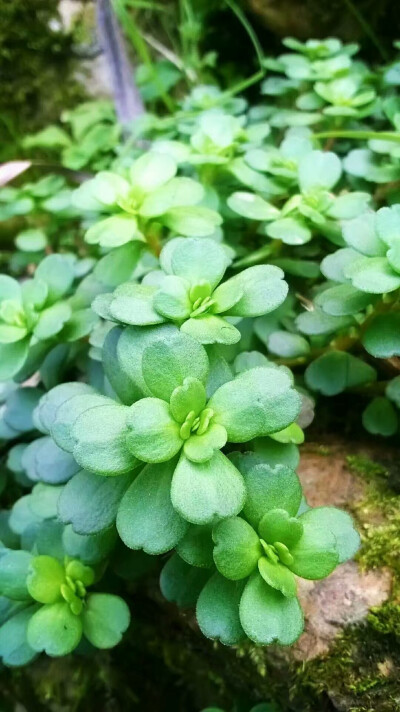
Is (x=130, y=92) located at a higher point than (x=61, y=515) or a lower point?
higher

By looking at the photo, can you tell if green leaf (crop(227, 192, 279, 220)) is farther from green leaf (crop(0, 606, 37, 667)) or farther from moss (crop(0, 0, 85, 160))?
moss (crop(0, 0, 85, 160))

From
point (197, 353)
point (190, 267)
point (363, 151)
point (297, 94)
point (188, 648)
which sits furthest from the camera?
point (297, 94)

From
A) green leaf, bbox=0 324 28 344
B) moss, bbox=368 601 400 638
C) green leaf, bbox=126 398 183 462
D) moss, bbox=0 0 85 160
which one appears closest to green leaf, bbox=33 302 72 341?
green leaf, bbox=0 324 28 344

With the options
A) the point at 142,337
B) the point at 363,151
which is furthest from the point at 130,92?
the point at 142,337

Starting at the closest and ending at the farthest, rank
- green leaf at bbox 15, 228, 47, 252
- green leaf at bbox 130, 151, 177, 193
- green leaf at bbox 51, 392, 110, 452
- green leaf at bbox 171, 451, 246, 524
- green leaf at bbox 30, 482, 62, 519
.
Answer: green leaf at bbox 171, 451, 246, 524 < green leaf at bbox 51, 392, 110, 452 < green leaf at bbox 30, 482, 62, 519 < green leaf at bbox 130, 151, 177, 193 < green leaf at bbox 15, 228, 47, 252

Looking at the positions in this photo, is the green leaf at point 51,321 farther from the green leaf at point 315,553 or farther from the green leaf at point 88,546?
the green leaf at point 315,553

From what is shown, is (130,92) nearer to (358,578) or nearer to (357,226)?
(357,226)
